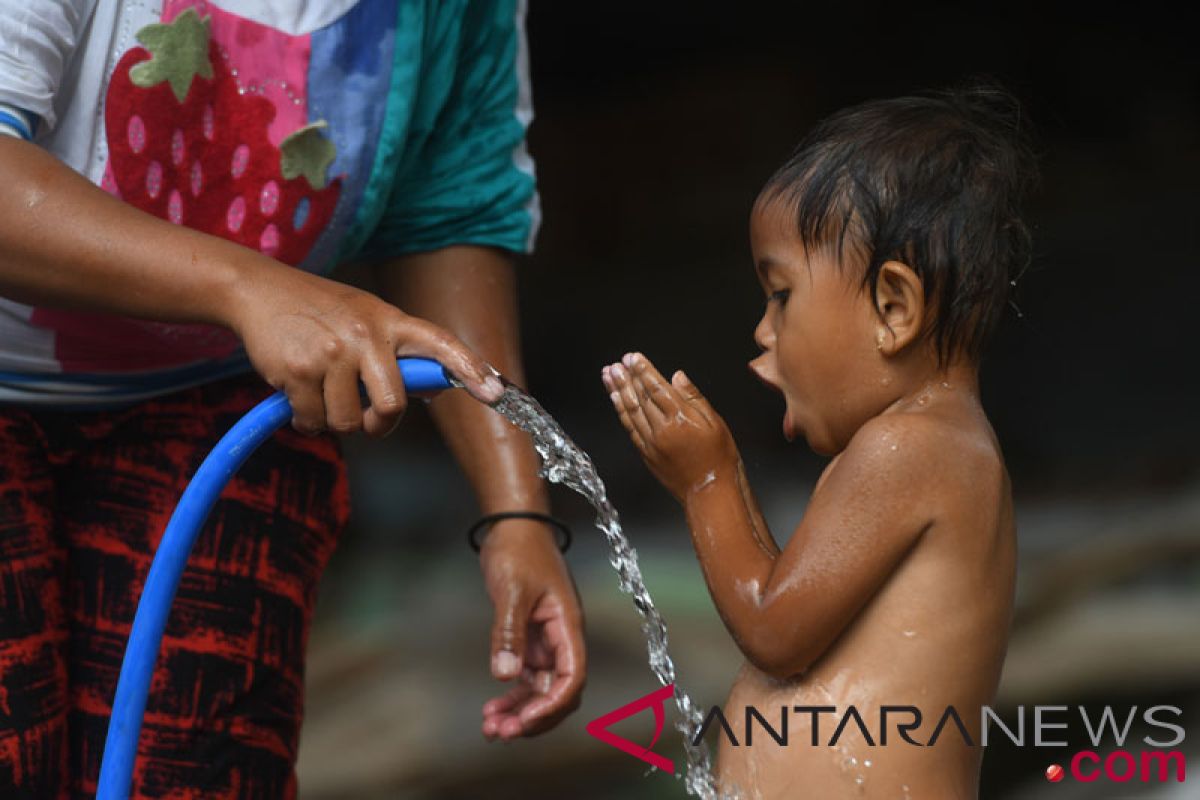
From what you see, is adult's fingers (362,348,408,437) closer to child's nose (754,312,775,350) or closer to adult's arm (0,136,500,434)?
adult's arm (0,136,500,434)

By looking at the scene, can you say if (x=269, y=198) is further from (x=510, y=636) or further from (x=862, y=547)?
(x=862, y=547)

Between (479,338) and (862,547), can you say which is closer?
(862,547)

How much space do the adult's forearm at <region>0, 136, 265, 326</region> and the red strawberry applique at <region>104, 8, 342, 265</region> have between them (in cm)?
20

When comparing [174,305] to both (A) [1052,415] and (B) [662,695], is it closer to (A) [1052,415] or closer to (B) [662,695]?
(B) [662,695]

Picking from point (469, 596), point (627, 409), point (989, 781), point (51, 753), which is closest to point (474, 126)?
point (627, 409)

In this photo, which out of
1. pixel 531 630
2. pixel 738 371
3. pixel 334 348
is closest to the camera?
pixel 334 348

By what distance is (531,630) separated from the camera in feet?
5.96

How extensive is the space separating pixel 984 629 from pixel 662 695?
386mm

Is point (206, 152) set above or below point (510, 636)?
above

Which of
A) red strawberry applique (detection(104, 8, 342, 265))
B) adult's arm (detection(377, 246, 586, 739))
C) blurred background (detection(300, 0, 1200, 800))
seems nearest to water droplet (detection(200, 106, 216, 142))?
red strawberry applique (detection(104, 8, 342, 265))

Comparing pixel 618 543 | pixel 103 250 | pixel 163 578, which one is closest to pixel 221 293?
pixel 103 250

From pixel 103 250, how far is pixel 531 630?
69cm

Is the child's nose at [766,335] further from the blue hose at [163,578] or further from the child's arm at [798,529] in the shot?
→ the blue hose at [163,578]

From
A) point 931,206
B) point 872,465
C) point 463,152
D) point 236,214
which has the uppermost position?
point 463,152
